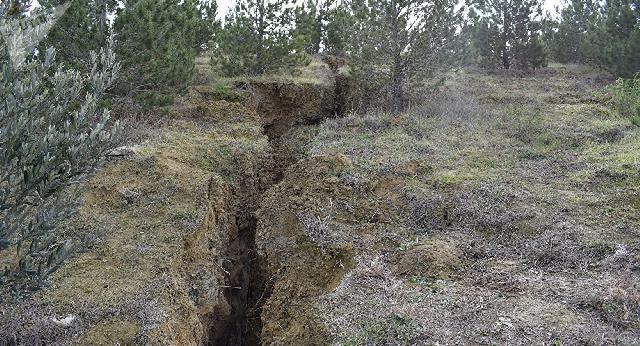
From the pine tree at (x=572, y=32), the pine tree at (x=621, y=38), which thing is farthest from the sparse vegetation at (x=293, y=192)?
the pine tree at (x=572, y=32)

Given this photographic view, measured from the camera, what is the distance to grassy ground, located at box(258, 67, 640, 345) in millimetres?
4770

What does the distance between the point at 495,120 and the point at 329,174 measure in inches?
211

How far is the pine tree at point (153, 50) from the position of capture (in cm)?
902

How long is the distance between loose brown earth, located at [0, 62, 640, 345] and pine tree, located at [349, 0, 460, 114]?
95.9 inches

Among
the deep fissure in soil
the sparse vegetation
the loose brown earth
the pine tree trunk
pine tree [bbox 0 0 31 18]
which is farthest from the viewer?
the pine tree trunk

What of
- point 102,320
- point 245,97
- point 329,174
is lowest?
point 102,320

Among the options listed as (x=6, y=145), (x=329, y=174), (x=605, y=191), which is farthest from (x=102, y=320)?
(x=605, y=191)

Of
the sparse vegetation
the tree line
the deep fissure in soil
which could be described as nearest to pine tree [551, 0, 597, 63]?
the tree line

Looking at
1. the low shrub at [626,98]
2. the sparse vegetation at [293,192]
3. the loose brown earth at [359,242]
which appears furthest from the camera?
the low shrub at [626,98]

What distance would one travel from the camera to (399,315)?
4867 mm

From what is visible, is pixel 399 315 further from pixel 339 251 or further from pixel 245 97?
pixel 245 97

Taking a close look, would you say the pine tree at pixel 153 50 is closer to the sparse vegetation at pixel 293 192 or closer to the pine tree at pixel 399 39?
the sparse vegetation at pixel 293 192

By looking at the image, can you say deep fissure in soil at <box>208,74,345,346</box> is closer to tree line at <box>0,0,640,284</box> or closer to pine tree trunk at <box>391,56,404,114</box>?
tree line at <box>0,0,640,284</box>

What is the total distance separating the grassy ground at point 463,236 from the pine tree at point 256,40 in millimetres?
4081
